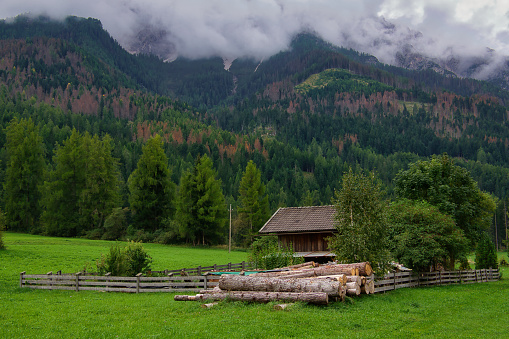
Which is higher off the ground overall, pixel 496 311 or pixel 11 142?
Answer: pixel 11 142

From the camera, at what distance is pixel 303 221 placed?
38.4m

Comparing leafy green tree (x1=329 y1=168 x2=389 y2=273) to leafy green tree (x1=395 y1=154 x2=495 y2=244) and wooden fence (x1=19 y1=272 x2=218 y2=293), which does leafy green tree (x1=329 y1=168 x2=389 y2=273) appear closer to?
wooden fence (x1=19 y1=272 x2=218 y2=293)

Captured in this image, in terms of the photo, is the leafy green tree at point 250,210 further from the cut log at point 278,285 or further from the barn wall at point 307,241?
the cut log at point 278,285

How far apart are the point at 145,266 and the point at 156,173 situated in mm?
40080

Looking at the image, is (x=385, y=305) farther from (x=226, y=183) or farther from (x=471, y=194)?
(x=226, y=183)

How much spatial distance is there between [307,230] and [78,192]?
136 feet

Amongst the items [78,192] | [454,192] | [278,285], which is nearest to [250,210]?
[78,192]

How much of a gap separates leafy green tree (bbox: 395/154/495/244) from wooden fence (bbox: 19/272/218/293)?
80.2 ft

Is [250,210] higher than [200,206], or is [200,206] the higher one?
[200,206]

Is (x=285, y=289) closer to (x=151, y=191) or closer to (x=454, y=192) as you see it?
(x=454, y=192)

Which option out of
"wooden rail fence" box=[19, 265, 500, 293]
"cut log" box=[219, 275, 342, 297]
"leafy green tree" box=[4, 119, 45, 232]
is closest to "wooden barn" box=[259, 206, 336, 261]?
"wooden rail fence" box=[19, 265, 500, 293]

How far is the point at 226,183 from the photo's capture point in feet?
416

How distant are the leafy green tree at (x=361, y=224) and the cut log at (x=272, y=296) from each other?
792cm

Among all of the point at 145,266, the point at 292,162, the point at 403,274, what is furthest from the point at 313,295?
the point at 292,162
